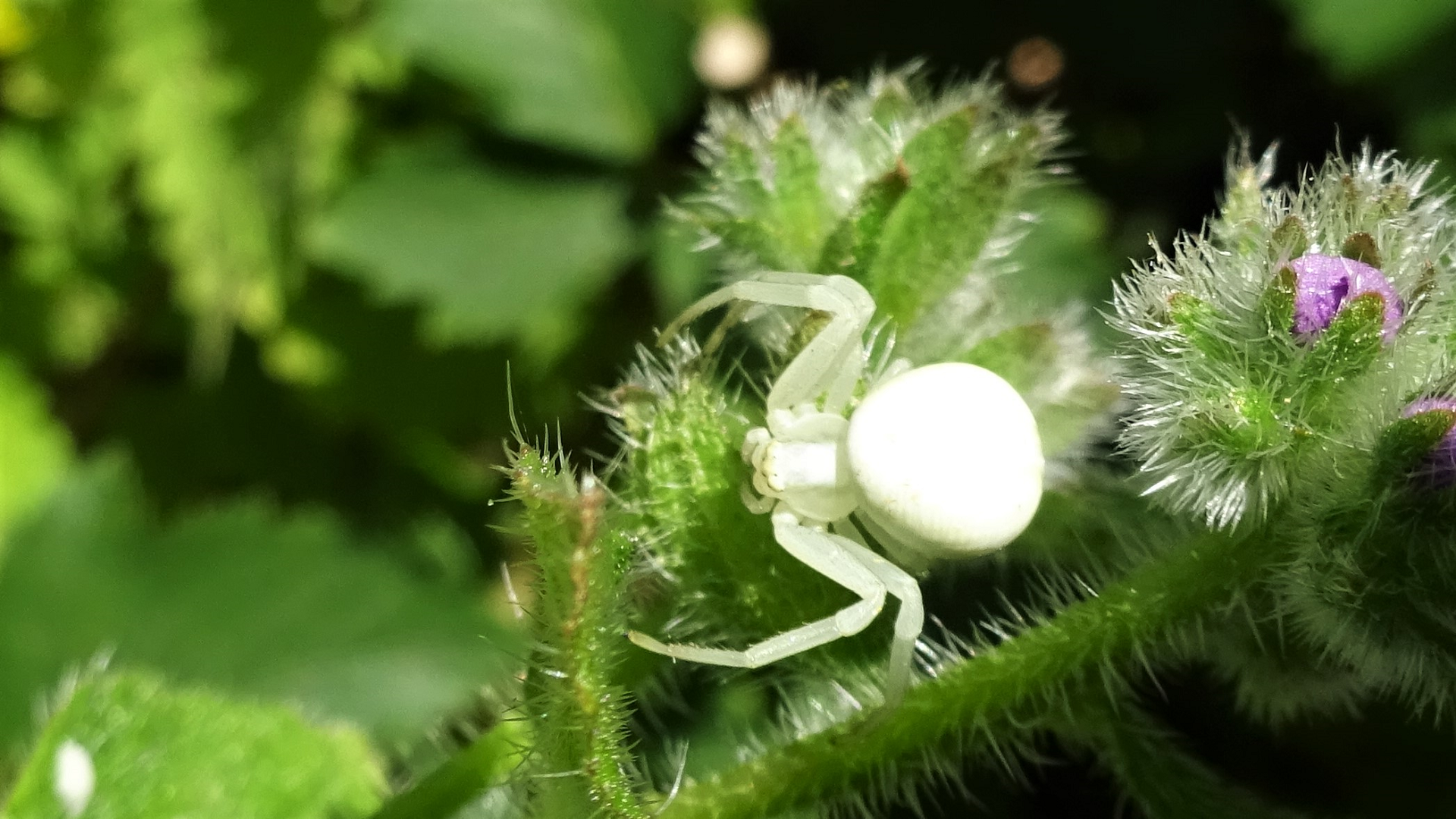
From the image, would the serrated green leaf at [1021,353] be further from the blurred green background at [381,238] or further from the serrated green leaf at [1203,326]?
the blurred green background at [381,238]

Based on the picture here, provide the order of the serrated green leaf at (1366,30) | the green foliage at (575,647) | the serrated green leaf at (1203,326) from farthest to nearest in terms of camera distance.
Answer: the serrated green leaf at (1366,30)
the serrated green leaf at (1203,326)
the green foliage at (575,647)

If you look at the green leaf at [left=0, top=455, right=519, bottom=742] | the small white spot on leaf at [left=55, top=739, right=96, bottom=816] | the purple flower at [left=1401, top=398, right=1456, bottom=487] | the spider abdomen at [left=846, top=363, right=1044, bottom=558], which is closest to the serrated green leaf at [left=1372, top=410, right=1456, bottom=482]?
the purple flower at [left=1401, top=398, right=1456, bottom=487]

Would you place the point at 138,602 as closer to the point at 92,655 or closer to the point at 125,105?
the point at 92,655

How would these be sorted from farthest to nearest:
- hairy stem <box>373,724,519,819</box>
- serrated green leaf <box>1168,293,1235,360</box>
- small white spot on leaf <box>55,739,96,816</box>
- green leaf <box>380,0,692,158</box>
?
green leaf <box>380,0,692,158</box>
small white spot on leaf <box>55,739,96,816</box>
hairy stem <box>373,724,519,819</box>
serrated green leaf <box>1168,293,1235,360</box>

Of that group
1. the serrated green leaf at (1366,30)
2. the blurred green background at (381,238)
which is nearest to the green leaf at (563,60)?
the blurred green background at (381,238)

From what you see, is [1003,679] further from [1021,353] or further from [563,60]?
[563,60]

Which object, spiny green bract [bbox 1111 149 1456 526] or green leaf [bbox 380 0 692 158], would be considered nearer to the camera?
spiny green bract [bbox 1111 149 1456 526]

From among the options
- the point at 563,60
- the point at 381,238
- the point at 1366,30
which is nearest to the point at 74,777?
the point at 381,238

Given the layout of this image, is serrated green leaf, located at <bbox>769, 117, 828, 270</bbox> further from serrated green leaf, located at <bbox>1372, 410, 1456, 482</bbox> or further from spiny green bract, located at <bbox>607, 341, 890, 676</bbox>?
serrated green leaf, located at <bbox>1372, 410, 1456, 482</bbox>
